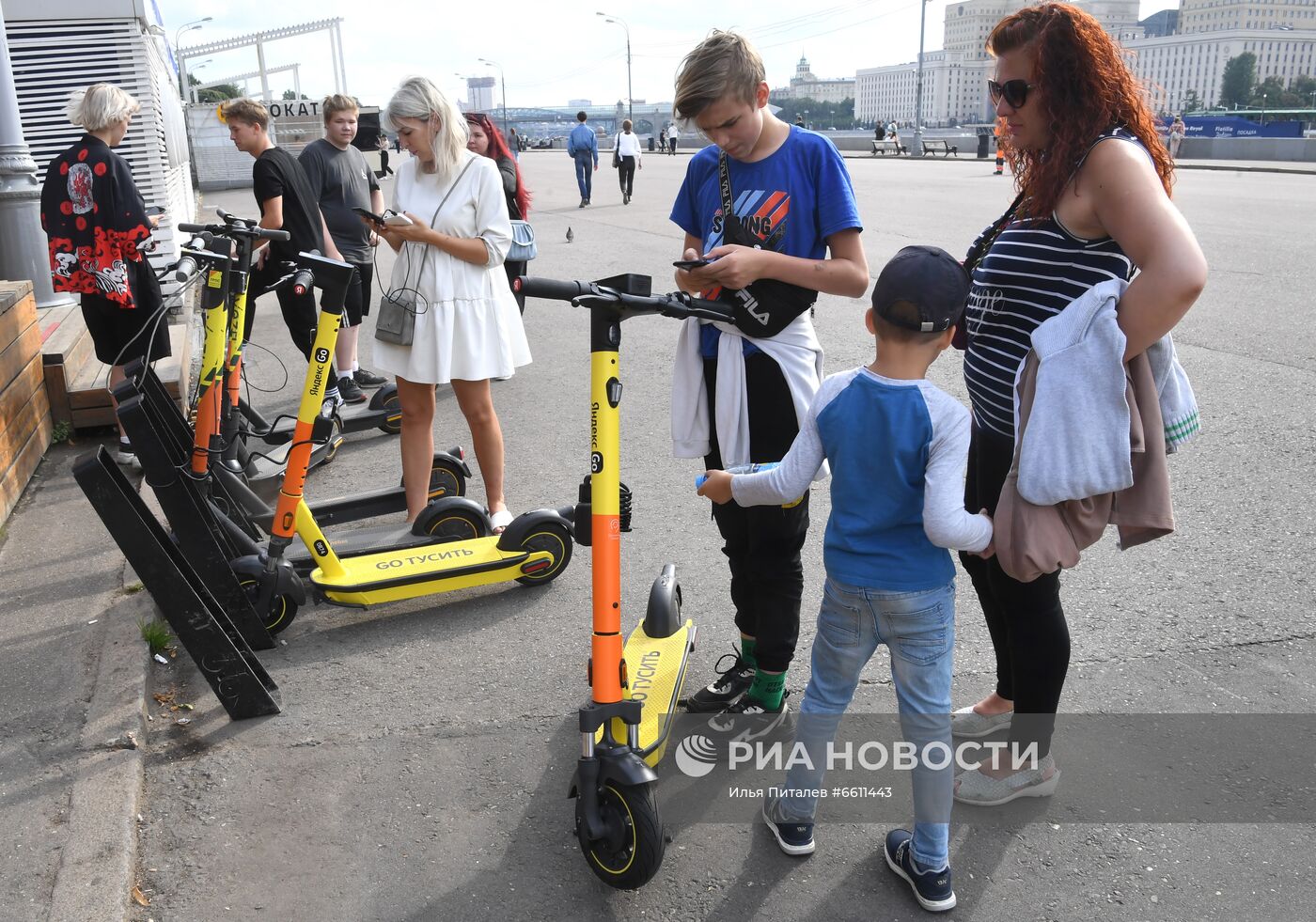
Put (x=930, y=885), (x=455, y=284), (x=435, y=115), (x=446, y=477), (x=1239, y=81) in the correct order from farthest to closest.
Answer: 1. (x=1239, y=81)
2. (x=446, y=477)
3. (x=455, y=284)
4. (x=435, y=115)
5. (x=930, y=885)

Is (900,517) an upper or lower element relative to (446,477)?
upper

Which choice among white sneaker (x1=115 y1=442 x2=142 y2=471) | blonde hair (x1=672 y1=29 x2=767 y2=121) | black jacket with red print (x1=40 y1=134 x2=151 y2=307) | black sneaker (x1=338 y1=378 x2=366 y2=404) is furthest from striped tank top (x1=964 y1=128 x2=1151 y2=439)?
black sneaker (x1=338 y1=378 x2=366 y2=404)

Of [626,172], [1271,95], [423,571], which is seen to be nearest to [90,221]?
[423,571]

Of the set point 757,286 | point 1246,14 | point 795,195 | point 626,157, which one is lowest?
point 757,286

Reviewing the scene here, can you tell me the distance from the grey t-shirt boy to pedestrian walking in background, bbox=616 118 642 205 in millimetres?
15922

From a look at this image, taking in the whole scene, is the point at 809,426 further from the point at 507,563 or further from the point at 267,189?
the point at 267,189

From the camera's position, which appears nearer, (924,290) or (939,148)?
(924,290)

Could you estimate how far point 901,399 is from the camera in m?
2.31

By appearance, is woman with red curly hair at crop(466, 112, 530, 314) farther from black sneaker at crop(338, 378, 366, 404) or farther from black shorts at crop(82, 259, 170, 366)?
black shorts at crop(82, 259, 170, 366)

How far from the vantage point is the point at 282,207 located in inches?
259

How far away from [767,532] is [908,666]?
2.30ft

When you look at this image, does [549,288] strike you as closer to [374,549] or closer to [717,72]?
[717,72]

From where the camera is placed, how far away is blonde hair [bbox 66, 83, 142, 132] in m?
5.33

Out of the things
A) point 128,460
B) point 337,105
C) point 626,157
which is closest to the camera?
point 128,460
